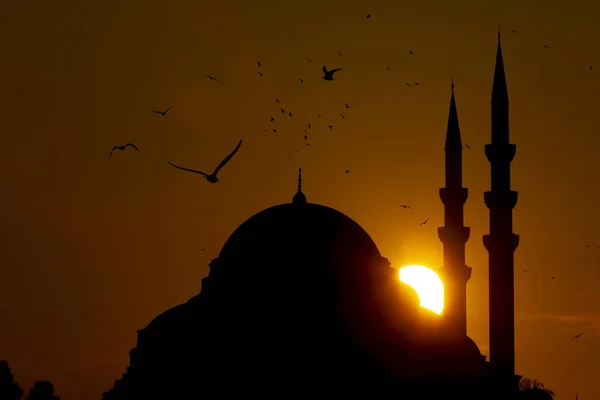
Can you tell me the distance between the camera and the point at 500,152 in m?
31.2

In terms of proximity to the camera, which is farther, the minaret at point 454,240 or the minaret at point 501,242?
the minaret at point 454,240

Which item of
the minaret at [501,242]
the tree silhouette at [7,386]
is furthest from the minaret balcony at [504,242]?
the tree silhouette at [7,386]

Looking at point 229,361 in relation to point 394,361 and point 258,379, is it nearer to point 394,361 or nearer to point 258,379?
point 258,379

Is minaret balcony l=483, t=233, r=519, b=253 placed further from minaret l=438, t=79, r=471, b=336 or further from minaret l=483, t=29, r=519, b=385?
minaret l=438, t=79, r=471, b=336

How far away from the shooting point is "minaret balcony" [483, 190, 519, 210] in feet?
102

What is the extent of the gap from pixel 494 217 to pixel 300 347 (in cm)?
604

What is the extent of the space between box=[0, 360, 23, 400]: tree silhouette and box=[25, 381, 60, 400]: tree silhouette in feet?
1.82

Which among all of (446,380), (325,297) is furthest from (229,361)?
(446,380)

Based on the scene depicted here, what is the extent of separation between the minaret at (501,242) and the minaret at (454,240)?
853 mm

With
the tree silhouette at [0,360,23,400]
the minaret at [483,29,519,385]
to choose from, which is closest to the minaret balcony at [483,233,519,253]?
the minaret at [483,29,519,385]

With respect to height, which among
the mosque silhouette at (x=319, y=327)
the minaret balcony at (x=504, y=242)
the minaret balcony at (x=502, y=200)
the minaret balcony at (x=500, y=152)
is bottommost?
the mosque silhouette at (x=319, y=327)

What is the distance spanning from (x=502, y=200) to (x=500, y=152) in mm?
1136

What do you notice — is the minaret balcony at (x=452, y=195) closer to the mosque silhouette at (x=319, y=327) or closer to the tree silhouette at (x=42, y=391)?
the mosque silhouette at (x=319, y=327)

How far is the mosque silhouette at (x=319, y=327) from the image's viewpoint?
2811 cm
